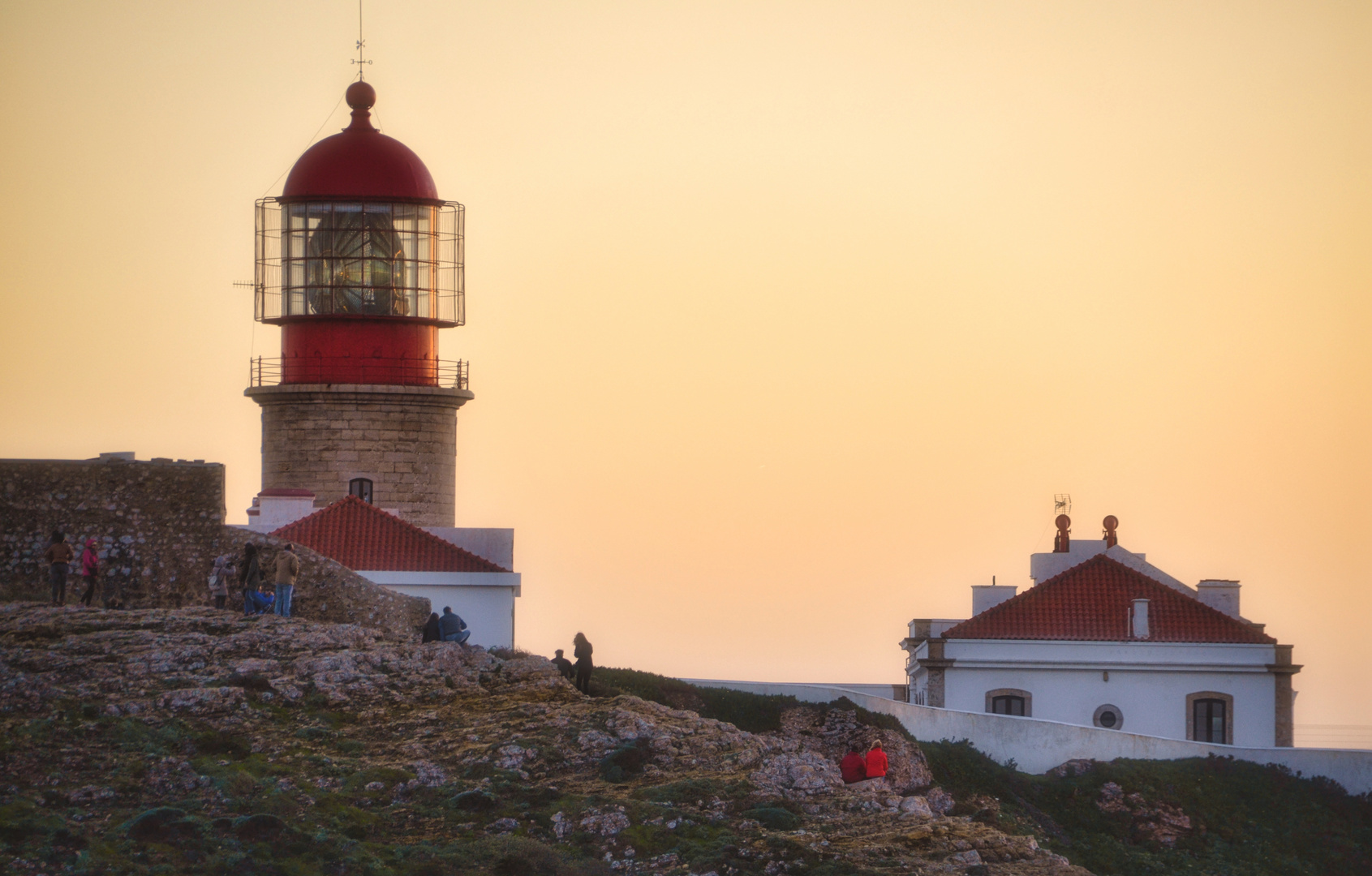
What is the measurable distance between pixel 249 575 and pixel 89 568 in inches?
82.6

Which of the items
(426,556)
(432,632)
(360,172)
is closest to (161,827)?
(432,632)

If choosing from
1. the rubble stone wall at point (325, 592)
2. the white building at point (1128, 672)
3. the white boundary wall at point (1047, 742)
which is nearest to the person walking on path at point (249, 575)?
the rubble stone wall at point (325, 592)

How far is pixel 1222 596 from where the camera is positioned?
48.3 m

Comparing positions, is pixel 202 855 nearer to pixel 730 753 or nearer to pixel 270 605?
pixel 730 753

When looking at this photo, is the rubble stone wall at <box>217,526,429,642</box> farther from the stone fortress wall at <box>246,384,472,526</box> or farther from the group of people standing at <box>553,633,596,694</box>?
the stone fortress wall at <box>246,384,472,526</box>

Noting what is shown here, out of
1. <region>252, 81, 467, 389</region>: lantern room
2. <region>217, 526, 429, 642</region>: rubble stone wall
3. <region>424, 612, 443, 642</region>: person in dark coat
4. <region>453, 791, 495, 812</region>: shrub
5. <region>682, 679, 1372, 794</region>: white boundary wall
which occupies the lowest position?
<region>682, 679, 1372, 794</region>: white boundary wall

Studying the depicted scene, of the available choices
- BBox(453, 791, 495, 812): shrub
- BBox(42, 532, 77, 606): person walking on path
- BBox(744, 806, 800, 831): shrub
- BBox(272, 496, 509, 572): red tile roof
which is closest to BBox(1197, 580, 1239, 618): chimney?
BBox(272, 496, 509, 572): red tile roof

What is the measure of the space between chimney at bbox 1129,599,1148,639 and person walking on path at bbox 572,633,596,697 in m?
19.6

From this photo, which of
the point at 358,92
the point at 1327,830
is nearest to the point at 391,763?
the point at 1327,830

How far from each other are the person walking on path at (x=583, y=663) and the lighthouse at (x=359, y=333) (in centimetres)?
1475

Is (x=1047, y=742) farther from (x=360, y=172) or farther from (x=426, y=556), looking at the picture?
(x=360, y=172)

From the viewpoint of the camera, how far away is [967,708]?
45.7 m

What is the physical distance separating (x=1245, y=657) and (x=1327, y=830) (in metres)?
6.92

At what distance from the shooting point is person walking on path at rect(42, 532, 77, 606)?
27297 mm
